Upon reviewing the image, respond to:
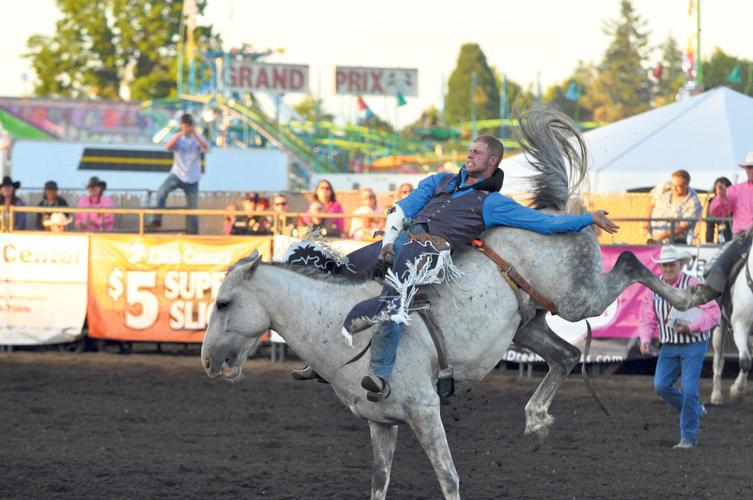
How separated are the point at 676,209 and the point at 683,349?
→ 4849 mm

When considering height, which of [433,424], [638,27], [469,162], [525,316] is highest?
[638,27]

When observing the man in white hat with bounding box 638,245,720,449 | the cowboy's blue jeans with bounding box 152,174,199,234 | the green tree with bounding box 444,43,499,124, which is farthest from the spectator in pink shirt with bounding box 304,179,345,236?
the green tree with bounding box 444,43,499,124

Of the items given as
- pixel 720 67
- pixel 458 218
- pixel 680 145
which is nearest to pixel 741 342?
pixel 458 218

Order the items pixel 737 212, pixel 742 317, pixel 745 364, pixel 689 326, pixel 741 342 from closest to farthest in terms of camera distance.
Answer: pixel 689 326 < pixel 745 364 < pixel 741 342 < pixel 742 317 < pixel 737 212

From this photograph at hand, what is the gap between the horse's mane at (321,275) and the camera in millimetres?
6672

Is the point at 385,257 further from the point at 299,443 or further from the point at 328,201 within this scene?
the point at 328,201

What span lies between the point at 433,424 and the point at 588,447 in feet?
11.9

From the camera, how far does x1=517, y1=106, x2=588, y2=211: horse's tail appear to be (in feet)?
23.1

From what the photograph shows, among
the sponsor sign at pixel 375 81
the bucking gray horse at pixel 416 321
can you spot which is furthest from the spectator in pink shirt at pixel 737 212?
the sponsor sign at pixel 375 81

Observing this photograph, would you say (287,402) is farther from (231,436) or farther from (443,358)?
(443,358)

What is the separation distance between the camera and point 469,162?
22.0 ft

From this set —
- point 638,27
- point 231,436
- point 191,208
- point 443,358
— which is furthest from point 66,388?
point 638,27

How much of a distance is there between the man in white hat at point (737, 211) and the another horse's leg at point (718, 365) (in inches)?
42.3

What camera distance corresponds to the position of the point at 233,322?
255 inches
